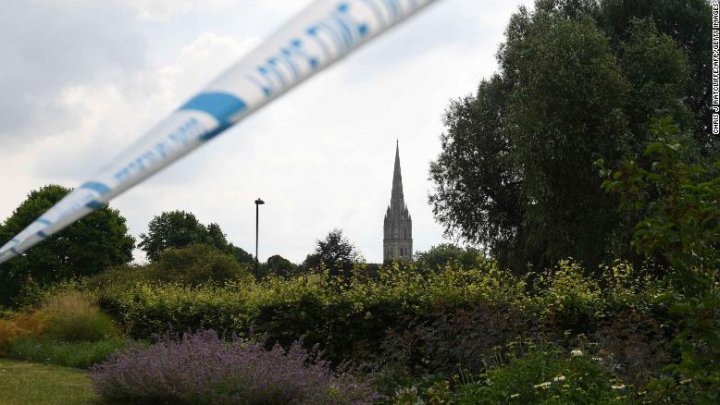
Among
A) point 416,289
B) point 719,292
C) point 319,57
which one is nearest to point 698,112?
point 416,289

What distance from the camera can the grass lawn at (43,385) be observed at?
947cm

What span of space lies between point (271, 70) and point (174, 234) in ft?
183

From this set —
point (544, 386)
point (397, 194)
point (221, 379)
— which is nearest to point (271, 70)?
point (544, 386)

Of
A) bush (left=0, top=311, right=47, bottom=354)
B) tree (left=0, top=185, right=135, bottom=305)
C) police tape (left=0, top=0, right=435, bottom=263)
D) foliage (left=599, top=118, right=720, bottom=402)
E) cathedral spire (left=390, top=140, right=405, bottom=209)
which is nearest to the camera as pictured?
police tape (left=0, top=0, right=435, bottom=263)

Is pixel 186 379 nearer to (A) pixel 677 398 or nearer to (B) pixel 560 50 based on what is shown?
(A) pixel 677 398

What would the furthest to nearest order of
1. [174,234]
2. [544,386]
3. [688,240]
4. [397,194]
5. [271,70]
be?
1. [397,194]
2. [174,234]
3. [544,386]
4. [688,240]
5. [271,70]

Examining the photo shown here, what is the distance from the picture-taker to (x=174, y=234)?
2149 inches

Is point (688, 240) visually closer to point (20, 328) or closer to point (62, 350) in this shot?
point (62, 350)

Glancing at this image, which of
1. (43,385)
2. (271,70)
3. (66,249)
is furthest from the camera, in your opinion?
(66,249)

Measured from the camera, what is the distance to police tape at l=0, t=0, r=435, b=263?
0.37 meters

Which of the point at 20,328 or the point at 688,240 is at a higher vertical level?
the point at 20,328

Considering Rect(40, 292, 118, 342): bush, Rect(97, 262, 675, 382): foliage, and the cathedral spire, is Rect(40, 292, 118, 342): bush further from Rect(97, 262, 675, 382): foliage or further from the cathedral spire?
the cathedral spire

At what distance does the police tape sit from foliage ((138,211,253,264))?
5462 cm

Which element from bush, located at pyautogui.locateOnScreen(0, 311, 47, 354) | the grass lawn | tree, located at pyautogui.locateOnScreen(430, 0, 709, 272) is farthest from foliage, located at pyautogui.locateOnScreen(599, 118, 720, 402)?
tree, located at pyautogui.locateOnScreen(430, 0, 709, 272)
